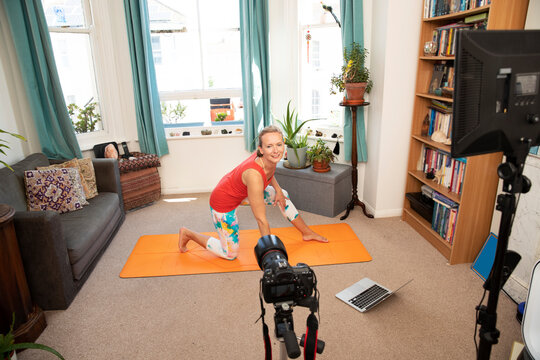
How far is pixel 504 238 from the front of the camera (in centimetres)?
114

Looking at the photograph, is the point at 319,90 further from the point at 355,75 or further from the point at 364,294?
the point at 364,294

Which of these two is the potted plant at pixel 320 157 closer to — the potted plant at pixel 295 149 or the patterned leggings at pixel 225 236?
the potted plant at pixel 295 149

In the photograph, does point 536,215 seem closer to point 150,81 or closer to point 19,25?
point 150,81

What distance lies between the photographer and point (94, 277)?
2691 mm

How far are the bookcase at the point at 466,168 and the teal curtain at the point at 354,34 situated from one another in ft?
1.56

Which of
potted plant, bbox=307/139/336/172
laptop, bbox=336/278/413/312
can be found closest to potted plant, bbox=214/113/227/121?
potted plant, bbox=307/139/336/172

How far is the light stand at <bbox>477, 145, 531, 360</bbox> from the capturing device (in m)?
1.12

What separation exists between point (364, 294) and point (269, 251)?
58.1 inches

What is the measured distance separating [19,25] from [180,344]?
2.92 metres

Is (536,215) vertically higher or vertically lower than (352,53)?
lower

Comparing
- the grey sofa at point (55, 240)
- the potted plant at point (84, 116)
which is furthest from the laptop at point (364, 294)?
the potted plant at point (84, 116)

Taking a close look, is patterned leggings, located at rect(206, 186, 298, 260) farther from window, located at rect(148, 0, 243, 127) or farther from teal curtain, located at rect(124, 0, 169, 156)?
window, located at rect(148, 0, 243, 127)

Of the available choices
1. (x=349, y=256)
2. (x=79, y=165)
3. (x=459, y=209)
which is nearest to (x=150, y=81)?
(x=79, y=165)

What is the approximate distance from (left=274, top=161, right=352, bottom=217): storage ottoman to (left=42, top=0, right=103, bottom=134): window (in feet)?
6.88
